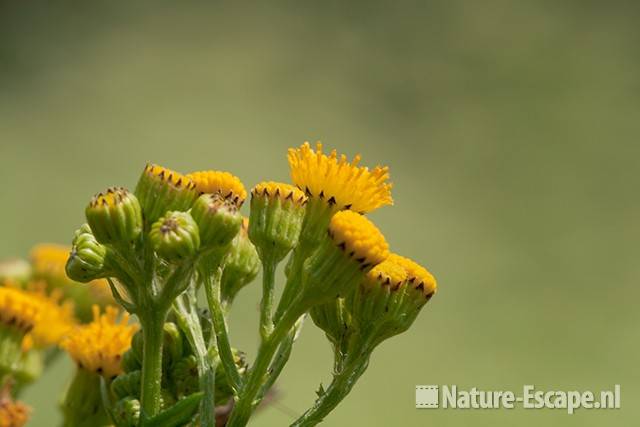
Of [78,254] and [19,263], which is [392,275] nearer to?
[78,254]

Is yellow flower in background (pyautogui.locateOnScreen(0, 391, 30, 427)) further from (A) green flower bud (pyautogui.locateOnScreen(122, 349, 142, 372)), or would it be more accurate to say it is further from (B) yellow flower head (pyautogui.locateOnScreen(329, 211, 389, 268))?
(B) yellow flower head (pyautogui.locateOnScreen(329, 211, 389, 268))

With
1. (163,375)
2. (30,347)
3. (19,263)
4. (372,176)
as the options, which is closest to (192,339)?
(163,375)

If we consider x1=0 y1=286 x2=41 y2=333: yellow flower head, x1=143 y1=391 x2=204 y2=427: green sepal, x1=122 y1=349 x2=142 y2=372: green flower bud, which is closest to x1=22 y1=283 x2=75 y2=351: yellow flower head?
x1=0 y1=286 x2=41 y2=333: yellow flower head

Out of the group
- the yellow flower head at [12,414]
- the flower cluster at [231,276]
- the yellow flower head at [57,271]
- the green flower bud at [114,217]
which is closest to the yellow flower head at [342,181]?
the flower cluster at [231,276]

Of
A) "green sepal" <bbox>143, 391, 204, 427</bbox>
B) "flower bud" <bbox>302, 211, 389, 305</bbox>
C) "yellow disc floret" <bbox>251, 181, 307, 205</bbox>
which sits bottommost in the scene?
"green sepal" <bbox>143, 391, 204, 427</bbox>

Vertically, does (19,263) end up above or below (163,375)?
above

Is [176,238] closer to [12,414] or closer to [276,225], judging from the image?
[276,225]

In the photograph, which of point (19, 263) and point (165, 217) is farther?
point (19, 263)
